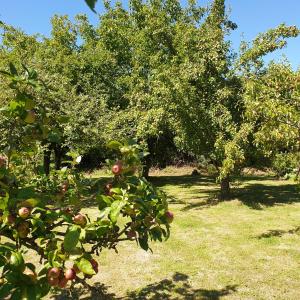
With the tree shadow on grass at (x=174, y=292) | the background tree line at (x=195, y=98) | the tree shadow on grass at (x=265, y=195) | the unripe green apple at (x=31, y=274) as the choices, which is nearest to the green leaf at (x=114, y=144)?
the unripe green apple at (x=31, y=274)

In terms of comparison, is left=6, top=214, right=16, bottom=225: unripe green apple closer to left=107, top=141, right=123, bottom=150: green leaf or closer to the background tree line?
left=107, top=141, right=123, bottom=150: green leaf

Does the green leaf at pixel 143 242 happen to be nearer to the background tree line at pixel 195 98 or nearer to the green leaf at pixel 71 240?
the green leaf at pixel 71 240

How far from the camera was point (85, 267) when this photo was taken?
2.37 meters

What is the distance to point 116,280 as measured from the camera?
802 centimetres

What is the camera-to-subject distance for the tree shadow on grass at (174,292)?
718cm

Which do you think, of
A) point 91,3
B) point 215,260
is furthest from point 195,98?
point 91,3

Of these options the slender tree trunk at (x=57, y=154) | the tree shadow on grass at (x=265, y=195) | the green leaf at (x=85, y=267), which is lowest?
the tree shadow on grass at (x=265, y=195)

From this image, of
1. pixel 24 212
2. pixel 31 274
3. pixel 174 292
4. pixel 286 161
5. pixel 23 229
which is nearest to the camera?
pixel 31 274

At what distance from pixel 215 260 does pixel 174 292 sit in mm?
2040

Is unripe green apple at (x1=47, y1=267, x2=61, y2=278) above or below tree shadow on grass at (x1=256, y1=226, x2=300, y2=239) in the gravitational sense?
above

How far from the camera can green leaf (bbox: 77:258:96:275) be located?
237 centimetres

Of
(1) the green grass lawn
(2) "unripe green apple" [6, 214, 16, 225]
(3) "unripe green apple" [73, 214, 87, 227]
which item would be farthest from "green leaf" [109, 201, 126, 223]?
(1) the green grass lawn

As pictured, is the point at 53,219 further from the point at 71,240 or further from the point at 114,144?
the point at 114,144

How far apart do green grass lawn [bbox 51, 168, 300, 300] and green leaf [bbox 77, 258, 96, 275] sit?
3.99m
